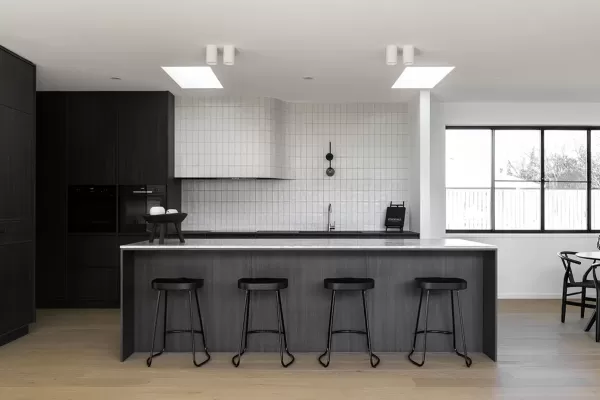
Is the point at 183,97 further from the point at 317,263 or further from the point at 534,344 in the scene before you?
the point at 534,344

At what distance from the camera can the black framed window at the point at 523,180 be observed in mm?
7559

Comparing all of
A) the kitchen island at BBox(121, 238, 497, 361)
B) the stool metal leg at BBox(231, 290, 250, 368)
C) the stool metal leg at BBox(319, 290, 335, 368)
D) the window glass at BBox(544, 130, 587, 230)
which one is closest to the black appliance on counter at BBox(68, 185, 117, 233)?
the kitchen island at BBox(121, 238, 497, 361)

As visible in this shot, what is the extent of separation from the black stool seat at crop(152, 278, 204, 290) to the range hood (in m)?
2.77

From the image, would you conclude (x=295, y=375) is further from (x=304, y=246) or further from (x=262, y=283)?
(x=304, y=246)

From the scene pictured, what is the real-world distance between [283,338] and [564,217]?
4906 mm

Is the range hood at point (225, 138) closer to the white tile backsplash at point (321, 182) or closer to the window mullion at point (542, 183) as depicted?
the white tile backsplash at point (321, 182)

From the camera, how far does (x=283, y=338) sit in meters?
4.55

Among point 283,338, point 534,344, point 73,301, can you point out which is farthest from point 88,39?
point 534,344

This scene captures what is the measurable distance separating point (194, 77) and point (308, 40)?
196 centimetres

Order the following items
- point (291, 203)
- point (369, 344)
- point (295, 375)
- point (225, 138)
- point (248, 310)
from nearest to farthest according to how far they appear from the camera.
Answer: point (295, 375) < point (369, 344) < point (248, 310) < point (225, 138) < point (291, 203)

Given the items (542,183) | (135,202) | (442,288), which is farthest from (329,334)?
(542,183)

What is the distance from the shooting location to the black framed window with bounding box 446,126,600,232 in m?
7.56

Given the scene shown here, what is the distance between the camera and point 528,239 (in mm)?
7461

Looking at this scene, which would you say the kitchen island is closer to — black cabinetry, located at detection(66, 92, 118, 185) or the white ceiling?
the white ceiling
